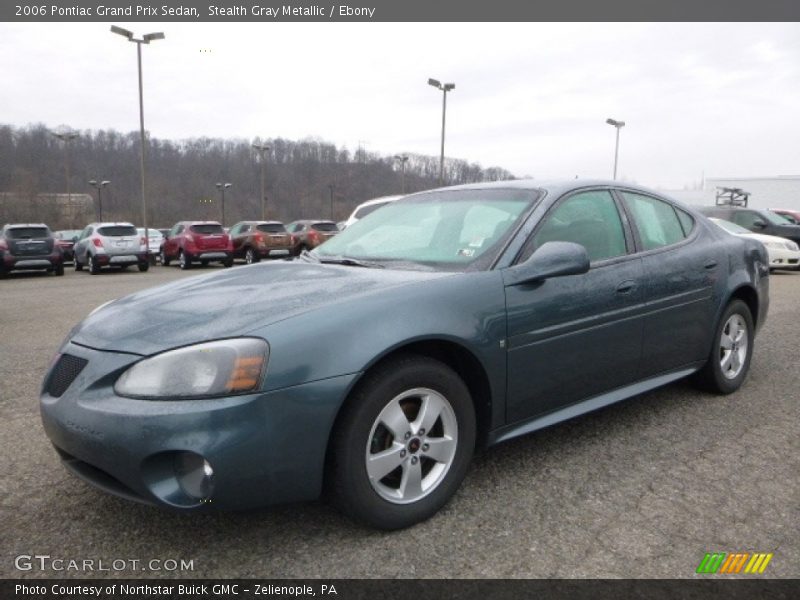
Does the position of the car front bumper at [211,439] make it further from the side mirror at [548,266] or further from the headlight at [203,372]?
the side mirror at [548,266]

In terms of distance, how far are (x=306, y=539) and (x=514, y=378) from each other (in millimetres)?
1110

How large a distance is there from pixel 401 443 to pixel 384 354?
369 millimetres

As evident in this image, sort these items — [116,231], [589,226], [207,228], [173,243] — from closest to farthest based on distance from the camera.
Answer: [589,226], [116,231], [207,228], [173,243]

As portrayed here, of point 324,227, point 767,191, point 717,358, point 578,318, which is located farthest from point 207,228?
point 767,191

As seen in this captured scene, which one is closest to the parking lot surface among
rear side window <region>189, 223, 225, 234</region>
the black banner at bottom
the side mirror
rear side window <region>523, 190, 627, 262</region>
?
the black banner at bottom

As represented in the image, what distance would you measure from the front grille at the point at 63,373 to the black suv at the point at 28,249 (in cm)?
1755

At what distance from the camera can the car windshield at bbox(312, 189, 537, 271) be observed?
120 inches

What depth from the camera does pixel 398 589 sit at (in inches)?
84.3

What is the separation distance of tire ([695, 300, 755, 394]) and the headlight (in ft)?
10.3

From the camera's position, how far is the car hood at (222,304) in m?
2.35

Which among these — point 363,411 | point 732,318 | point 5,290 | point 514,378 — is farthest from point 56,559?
point 5,290

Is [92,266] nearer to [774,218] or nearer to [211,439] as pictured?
[211,439]

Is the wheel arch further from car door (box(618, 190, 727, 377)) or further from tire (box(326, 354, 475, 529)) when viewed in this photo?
car door (box(618, 190, 727, 377))

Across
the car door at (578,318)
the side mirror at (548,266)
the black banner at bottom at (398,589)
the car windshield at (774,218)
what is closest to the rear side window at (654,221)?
the car door at (578,318)
